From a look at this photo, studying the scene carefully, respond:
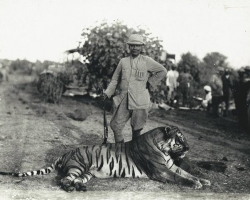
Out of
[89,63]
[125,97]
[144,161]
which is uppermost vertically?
[89,63]

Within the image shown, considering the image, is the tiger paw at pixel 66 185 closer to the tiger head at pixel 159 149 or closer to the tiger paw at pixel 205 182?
the tiger head at pixel 159 149

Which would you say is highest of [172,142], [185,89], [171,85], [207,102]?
[171,85]

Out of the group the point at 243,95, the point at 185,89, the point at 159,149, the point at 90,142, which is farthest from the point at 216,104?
the point at 159,149

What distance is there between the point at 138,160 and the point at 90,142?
2.96 m

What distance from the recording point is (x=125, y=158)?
564 centimetres

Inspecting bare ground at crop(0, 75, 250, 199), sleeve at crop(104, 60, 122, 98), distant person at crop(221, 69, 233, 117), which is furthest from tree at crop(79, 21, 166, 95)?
sleeve at crop(104, 60, 122, 98)

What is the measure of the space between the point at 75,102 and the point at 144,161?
10010 mm

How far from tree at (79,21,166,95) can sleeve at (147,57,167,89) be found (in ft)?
20.5

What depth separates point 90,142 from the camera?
330 inches

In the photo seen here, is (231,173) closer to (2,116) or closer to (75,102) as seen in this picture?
(2,116)

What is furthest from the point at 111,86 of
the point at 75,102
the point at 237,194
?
the point at 75,102

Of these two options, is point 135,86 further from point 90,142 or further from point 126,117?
point 90,142

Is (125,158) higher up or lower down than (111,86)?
lower down

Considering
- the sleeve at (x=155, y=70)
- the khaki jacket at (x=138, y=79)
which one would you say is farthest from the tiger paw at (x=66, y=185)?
the sleeve at (x=155, y=70)
